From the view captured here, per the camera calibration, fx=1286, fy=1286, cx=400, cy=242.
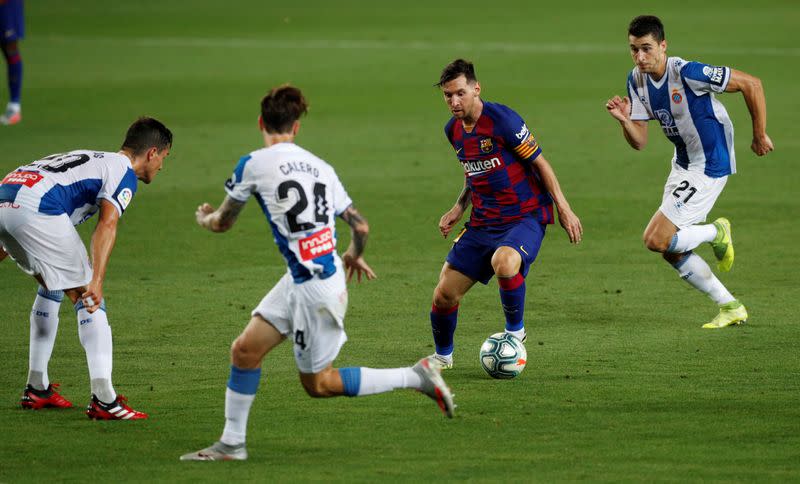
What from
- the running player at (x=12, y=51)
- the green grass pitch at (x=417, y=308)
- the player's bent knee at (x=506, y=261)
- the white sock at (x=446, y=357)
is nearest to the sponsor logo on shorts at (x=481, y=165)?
the player's bent knee at (x=506, y=261)

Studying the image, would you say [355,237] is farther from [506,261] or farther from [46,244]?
[46,244]

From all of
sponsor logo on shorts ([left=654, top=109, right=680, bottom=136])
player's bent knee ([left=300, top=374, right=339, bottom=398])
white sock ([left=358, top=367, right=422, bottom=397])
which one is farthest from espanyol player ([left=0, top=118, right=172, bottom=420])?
sponsor logo on shorts ([left=654, top=109, right=680, bottom=136])

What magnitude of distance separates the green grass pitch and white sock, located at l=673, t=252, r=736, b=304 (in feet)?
0.89

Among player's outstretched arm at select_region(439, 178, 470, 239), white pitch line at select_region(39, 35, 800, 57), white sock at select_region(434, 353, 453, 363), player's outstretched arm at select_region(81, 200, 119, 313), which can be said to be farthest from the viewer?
white pitch line at select_region(39, 35, 800, 57)

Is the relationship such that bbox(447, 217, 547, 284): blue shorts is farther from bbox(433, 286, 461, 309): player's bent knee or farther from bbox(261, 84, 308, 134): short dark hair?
bbox(261, 84, 308, 134): short dark hair

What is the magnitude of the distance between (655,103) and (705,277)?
1.42m

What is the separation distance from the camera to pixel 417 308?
10.7 metres

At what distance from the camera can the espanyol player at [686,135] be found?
32.3ft

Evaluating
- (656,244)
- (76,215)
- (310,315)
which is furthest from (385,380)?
(656,244)

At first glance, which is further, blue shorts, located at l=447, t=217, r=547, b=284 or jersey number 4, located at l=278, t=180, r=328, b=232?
blue shorts, located at l=447, t=217, r=547, b=284

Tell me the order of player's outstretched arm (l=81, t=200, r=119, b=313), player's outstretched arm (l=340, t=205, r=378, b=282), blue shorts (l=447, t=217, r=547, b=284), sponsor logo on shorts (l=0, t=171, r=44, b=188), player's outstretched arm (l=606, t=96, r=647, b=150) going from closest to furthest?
1. player's outstretched arm (l=340, t=205, r=378, b=282)
2. player's outstretched arm (l=81, t=200, r=119, b=313)
3. sponsor logo on shorts (l=0, t=171, r=44, b=188)
4. blue shorts (l=447, t=217, r=547, b=284)
5. player's outstretched arm (l=606, t=96, r=647, b=150)

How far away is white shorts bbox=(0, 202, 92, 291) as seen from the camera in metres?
7.49

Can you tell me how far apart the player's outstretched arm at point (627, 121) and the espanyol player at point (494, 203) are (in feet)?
4.25

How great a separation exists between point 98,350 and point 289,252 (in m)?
1.54
